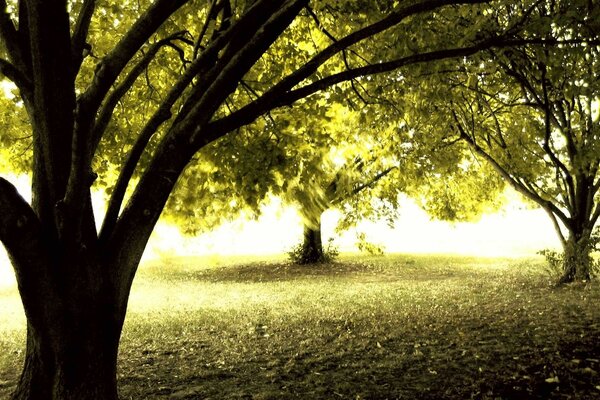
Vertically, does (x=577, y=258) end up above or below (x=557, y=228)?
below

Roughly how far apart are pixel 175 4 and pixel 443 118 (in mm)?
8797

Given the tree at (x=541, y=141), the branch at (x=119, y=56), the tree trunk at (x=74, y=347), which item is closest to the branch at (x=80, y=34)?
the branch at (x=119, y=56)

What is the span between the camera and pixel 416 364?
21.8ft

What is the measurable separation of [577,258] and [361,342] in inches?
321

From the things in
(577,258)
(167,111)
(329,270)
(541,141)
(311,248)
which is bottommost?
(329,270)

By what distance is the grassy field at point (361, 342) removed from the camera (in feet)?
19.1

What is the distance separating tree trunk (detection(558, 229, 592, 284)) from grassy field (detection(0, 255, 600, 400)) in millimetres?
608

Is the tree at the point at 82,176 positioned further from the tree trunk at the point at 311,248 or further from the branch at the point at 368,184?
the tree trunk at the point at 311,248

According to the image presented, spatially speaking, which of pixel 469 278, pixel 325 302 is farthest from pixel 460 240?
pixel 325 302

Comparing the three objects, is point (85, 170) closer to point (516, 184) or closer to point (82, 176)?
point (82, 176)

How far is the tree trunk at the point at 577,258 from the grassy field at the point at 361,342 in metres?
0.61

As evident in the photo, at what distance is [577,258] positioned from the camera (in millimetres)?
13242

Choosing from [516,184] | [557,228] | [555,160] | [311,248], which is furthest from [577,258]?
[311,248]

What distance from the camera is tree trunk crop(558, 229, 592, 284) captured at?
12.9m
